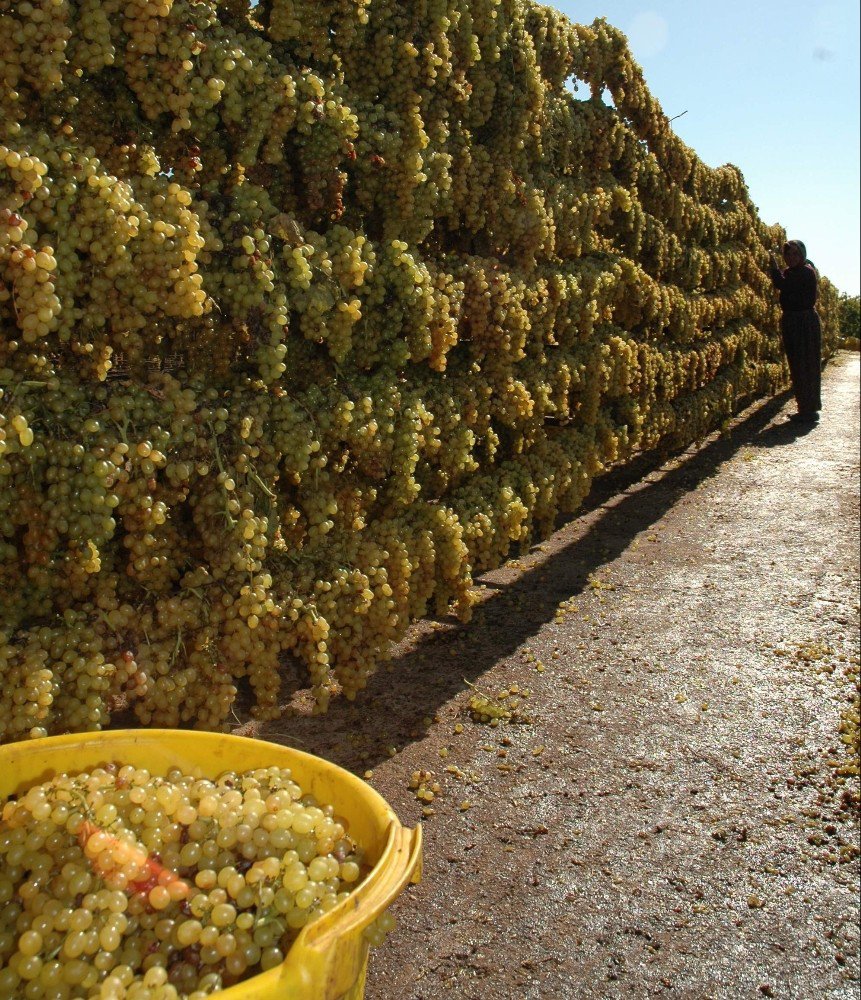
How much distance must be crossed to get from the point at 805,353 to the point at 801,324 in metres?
0.48

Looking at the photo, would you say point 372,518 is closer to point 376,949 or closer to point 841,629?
point 376,949

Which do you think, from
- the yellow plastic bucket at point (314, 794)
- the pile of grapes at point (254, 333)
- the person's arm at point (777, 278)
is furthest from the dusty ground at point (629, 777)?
the person's arm at point (777, 278)

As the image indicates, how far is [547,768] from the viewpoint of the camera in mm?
3830

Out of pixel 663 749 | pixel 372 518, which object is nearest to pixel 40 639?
pixel 372 518

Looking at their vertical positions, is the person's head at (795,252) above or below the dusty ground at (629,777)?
above

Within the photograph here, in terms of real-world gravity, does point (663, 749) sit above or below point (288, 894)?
below

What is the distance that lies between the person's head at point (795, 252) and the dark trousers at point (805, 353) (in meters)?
0.82

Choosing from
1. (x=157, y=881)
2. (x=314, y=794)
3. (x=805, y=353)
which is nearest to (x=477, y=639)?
(x=314, y=794)

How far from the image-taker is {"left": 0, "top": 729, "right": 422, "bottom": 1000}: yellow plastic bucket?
1.59 meters

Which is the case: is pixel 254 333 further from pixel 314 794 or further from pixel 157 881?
pixel 157 881

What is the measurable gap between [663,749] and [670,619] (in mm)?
1695

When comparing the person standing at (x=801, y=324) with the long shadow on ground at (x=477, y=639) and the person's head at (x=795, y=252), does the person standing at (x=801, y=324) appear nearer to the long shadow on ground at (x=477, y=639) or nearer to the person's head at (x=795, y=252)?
the person's head at (x=795, y=252)

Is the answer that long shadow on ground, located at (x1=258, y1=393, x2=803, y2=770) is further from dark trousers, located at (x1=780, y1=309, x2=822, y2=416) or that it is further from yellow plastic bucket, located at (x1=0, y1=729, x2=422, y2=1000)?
dark trousers, located at (x1=780, y1=309, x2=822, y2=416)

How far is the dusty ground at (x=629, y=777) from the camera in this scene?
109 inches
